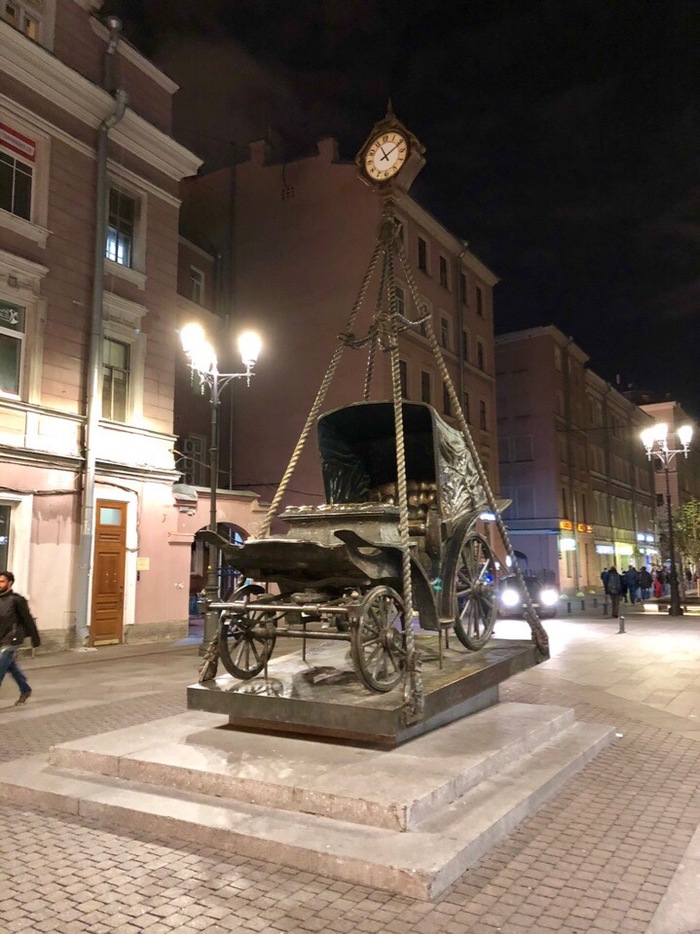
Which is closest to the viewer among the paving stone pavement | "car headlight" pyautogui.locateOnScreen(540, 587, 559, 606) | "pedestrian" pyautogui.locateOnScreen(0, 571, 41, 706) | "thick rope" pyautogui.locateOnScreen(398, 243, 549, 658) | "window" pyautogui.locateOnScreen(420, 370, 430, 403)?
the paving stone pavement

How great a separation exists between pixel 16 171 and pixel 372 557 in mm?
13453

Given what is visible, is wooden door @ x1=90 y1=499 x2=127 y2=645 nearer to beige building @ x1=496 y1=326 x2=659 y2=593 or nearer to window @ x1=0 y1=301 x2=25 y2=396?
window @ x1=0 y1=301 x2=25 y2=396

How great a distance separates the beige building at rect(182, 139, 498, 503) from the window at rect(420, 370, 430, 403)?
0.15 ft

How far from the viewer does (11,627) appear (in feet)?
30.8

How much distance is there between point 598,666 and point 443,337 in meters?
21.0

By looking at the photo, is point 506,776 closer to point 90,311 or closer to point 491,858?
point 491,858

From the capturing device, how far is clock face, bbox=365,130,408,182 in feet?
23.8

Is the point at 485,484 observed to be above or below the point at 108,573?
above

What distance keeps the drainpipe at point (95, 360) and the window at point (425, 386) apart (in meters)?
15.4

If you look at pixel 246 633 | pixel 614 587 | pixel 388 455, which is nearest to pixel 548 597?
pixel 614 587

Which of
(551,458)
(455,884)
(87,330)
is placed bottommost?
(455,884)

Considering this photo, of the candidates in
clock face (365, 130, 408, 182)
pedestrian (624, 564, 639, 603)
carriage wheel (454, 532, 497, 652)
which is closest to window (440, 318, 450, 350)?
pedestrian (624, 564, 639, 603)

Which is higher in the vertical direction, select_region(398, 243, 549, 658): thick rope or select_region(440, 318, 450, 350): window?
select_region(440, 318, 450, 350): window

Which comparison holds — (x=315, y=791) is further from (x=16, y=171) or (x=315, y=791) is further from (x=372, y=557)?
(x=16, y=171)
